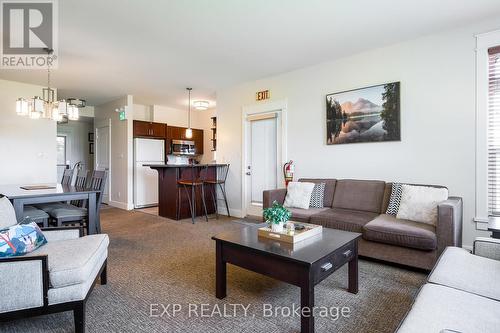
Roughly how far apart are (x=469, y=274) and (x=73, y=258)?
2313mm

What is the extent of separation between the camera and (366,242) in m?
2.78

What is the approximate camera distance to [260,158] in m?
5.00

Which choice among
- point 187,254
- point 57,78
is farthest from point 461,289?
point 57,78

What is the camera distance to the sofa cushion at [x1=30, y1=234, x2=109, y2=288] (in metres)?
1.55

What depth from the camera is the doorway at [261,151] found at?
4.68 m

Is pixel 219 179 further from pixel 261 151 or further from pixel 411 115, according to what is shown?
pixel 411 115

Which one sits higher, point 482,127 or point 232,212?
point 482,127

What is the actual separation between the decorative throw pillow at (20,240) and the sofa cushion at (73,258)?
5 cm

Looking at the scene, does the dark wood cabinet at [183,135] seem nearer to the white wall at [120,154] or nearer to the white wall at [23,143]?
the white wall at [120,154]

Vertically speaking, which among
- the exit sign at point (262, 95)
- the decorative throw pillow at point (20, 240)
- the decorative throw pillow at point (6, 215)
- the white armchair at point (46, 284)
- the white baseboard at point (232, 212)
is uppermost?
the exit sign at point (262, 95)

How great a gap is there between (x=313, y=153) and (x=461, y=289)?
2.99m

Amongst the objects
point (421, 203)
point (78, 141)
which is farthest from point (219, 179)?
point (78, 141)

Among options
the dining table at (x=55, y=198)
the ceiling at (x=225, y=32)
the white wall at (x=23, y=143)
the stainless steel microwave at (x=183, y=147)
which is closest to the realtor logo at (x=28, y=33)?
the ceiling at (x=225, y=32)

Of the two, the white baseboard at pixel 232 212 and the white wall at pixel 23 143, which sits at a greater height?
the white wall at pixel 23 143
